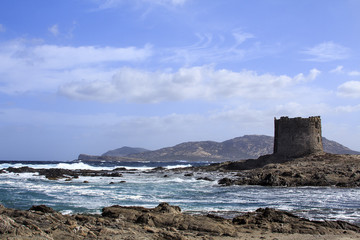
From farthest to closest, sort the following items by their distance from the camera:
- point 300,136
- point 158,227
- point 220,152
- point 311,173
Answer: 1. point 220,152
2. point 300,136
3. point 311,173
4. point 158,227

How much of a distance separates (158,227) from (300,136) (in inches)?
1173

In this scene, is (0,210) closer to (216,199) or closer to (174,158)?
(216,199)

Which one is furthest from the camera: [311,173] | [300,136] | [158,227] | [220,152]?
[220,152]

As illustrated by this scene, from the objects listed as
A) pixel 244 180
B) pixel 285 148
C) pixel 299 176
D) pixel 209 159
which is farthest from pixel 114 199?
pixel 209 159

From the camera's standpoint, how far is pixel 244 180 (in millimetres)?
27500

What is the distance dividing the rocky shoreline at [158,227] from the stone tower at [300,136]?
1061 inches

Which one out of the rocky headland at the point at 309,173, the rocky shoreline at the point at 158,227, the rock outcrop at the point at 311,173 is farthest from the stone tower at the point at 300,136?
the rocky shoreline at the point at 158,227

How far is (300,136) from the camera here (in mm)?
37188

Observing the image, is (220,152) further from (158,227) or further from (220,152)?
(158,227)

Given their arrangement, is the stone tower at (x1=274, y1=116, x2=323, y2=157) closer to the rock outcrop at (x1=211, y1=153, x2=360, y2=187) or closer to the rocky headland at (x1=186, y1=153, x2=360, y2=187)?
the rocky headland at (x1=186, y1=153, x2=360, y2=187)

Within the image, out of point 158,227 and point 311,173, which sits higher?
point 311,173

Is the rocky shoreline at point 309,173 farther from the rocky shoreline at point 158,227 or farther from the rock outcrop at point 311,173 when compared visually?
the rocky shoreline at point 158,227

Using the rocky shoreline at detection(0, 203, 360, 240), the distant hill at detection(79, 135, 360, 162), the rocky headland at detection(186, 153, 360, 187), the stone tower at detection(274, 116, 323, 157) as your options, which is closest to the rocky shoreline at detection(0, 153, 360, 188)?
the rocky headland at detection(186, 153, 360, 187)

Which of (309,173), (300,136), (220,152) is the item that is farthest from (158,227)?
(220,152)
